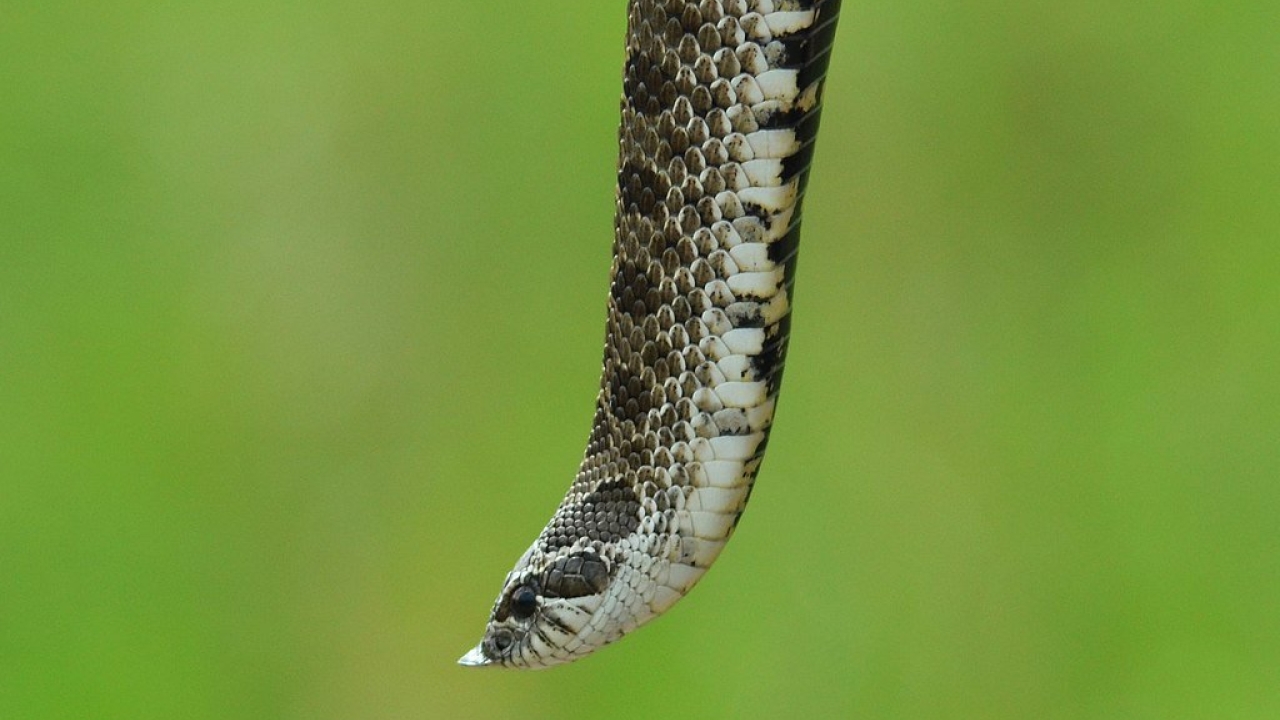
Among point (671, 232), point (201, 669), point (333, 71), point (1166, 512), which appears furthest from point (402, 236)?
point (671, 232)

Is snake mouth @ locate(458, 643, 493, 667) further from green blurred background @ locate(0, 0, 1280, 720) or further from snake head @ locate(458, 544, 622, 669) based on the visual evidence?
green blurred background @ locate(0, 0, 1280, 720)

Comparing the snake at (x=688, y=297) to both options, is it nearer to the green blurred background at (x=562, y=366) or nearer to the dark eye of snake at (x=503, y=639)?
the dark eye of snake at (x=503, y=639)

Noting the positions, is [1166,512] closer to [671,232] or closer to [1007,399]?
[1007,399]

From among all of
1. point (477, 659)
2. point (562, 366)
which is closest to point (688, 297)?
point (477, 659)

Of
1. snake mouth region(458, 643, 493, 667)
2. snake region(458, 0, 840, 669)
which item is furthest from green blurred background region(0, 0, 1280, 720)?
snake region(458, 0, 840, 669)

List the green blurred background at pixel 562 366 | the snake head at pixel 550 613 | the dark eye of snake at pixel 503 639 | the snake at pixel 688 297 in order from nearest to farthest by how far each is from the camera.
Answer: the snake at pixel 688 297 < the snake head at pixel 550 613 < the dark eye of snake at pixel 503 639 < the green blurred background at pixel 562 366

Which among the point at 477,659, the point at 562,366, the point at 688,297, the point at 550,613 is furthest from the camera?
the point at 562,366

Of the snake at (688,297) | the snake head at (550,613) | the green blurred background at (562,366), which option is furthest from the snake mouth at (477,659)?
the green blurred background at (562,366)

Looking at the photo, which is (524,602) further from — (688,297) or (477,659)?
(688,297)
